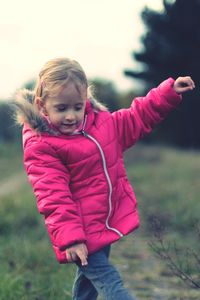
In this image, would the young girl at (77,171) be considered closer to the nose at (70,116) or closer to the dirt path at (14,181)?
the nose at (70,116)

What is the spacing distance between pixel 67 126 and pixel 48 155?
17cm

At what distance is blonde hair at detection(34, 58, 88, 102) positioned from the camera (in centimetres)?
312

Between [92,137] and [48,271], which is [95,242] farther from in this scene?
[48,271]

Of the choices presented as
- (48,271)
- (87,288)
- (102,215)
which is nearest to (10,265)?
(48,271)

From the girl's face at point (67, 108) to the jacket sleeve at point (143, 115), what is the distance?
0.31 m

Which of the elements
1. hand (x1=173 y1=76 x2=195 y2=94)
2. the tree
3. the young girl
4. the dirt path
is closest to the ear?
the young girl

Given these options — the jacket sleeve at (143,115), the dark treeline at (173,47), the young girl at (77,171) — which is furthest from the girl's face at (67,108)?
the dark treeline at (173,47)

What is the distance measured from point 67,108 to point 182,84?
65cm

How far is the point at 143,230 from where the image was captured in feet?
24.9

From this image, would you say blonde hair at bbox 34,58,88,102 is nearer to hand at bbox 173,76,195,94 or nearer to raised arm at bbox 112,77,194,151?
raised arm at bbox 112,77,194,151

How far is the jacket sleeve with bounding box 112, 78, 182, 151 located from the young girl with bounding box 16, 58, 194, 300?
3 centimetres

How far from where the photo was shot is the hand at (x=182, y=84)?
3.32 m

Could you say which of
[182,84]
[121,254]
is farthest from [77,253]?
[121,254]

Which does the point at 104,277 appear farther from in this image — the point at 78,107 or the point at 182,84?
the point at 182,84
